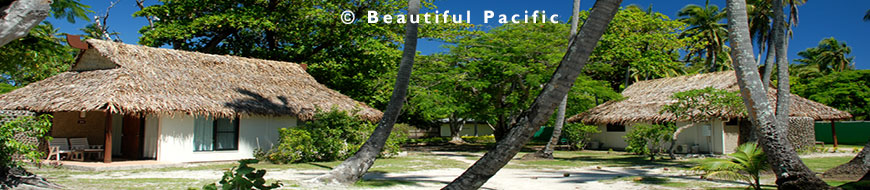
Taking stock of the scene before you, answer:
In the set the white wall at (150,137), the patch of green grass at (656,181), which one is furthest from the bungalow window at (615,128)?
the white wall at (150,137)

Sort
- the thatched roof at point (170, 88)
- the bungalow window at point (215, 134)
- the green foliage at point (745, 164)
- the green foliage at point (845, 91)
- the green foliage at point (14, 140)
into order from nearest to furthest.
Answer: the green foliage at point (745, 164) → the green foliage at point (14, 140) → the thatched roof at point (170, 88) → the bungalow window at point (215, 134) → the green foliage at point (845, 91)

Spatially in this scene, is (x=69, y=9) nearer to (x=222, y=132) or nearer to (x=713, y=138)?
(x=222, y=132)

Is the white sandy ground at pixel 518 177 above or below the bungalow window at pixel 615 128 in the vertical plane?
below

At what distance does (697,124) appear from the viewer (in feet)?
72.7

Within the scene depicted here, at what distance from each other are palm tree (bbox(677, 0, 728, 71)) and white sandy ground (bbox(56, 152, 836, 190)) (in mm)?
29300

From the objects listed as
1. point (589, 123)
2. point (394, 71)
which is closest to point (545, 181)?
point (394, 71)

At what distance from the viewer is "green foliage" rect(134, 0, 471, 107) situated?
2364 centimetres

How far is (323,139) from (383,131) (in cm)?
651

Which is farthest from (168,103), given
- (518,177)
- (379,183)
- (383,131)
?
(518,177)

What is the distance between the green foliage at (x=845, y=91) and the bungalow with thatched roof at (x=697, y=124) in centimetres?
1318

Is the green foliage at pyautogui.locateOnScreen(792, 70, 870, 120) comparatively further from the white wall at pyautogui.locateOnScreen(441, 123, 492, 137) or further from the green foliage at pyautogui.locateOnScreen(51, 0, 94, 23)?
the green foliage at pyautogui.locateOnScreen(51, 0, 94, 23)

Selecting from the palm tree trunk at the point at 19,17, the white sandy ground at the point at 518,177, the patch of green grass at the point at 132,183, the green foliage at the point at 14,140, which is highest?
the palm tree trunk at the point at 19,17

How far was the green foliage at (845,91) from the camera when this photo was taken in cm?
3428

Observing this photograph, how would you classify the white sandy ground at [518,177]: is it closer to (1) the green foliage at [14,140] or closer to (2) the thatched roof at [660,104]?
(1) the green foliage at [14,140]
